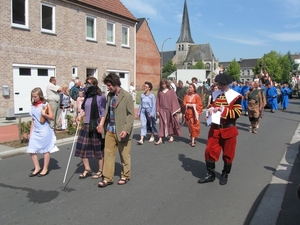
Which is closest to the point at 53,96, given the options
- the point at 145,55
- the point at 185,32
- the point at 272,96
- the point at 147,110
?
the point at 147,110

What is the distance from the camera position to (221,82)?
5.39 m

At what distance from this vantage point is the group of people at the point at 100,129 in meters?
5.31

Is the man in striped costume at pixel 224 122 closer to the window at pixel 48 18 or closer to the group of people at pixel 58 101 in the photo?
the group of people at pixel 58 101

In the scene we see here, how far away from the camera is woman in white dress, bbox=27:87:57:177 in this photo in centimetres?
591

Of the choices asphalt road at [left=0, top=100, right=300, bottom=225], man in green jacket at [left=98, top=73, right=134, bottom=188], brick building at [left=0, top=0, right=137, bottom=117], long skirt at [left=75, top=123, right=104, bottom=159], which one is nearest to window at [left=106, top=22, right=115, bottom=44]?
brick building at [left=0, top=0, right=137, bottom=117]

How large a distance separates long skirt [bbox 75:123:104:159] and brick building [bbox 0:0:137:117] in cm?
920

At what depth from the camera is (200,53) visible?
127m

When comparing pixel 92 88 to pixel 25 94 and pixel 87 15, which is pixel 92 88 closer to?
pixel 25 94

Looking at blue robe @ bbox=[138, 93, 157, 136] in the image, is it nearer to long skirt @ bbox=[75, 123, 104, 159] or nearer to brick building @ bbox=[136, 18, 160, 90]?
long skirt @ bbox=[75, 123, 104, 159]

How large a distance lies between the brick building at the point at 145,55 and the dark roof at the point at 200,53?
77361mm

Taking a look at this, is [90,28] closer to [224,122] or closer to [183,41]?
[224,122]

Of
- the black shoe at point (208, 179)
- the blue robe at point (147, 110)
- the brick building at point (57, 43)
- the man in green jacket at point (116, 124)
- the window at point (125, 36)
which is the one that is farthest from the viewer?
the window at point (125, 36)

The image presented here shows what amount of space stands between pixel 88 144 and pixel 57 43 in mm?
13458

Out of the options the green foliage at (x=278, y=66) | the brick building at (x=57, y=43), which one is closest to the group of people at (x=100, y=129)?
the brick building at (x=57, y=43)
